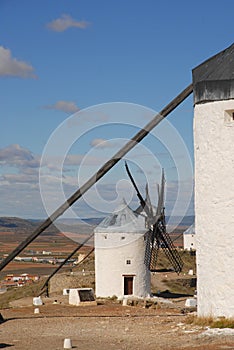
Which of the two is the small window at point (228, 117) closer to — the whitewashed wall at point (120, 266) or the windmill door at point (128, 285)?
the whitewashed wall at point (120, 266)

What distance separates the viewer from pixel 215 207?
41.5 feet

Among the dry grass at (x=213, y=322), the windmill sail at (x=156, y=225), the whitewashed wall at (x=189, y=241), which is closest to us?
the dry grass at (x=213, y=322)

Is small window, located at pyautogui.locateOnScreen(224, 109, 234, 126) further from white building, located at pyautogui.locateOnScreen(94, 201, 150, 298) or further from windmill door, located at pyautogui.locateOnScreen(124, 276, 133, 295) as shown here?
windmill door, located at pyautogui.locateOnScreen(124, 276, 133, 295)

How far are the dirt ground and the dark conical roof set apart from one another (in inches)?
177

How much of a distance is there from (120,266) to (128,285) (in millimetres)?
876

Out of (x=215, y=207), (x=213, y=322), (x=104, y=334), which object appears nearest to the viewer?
(x=213, y=322)

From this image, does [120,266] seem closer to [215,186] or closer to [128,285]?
[128,285]

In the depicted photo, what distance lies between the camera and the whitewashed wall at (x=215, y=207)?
12414 mm

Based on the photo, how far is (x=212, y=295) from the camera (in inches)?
502

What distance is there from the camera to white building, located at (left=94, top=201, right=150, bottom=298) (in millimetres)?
27562

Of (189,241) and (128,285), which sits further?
(189,241)

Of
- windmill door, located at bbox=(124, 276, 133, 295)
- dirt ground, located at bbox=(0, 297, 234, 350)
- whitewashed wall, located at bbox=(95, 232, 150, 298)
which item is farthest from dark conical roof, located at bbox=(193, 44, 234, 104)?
windmill door, located at bbox=(124, 276, 133, 295)

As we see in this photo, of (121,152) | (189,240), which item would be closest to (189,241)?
(189,240)

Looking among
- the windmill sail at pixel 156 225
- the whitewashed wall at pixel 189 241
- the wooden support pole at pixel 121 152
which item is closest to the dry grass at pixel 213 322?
the wooden support pole at pixel 121 152
